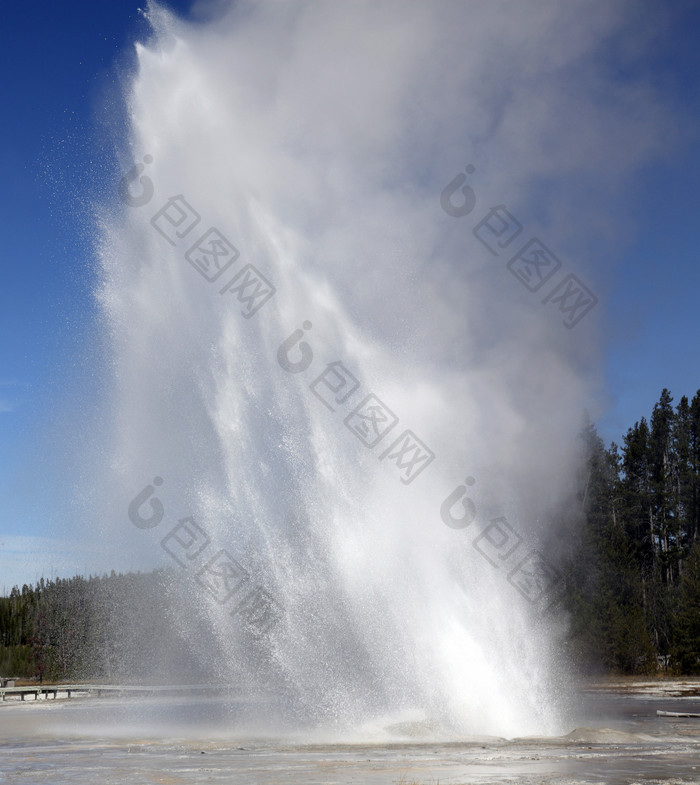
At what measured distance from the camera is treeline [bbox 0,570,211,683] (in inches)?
2050

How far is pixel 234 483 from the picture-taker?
26000mm

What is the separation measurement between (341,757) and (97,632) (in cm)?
6027

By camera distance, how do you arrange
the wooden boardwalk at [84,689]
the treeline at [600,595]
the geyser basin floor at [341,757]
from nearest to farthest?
1. the geyser basin floor at [341,757]
2. the wooden boardwalk at [84,689]
3. the treeline at [600,595]

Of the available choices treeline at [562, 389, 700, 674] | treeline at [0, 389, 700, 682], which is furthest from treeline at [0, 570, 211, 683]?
treeline at [562, 389, 700, 674]

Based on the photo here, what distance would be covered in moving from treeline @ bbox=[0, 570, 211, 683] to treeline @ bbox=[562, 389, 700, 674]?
79.6 feet

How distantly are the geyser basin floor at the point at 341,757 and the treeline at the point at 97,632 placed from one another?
9.64m

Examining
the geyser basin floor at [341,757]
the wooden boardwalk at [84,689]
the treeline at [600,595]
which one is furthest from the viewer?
the treeline at [600,595]

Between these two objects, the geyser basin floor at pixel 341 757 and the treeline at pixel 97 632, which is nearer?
the geyser basin floor at pixel 341 757

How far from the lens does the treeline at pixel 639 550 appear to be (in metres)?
55.5

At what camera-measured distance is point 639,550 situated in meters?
82.6

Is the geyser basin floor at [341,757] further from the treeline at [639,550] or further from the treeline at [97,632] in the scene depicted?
the treeline at [639,550]

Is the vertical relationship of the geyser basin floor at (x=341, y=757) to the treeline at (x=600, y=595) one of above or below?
below

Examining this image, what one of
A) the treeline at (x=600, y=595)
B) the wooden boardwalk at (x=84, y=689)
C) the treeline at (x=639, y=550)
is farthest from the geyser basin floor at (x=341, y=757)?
the treeline at (x=639, y=550)

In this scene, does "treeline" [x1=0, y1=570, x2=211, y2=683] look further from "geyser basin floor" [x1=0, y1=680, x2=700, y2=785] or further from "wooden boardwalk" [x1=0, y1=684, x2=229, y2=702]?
"geyser basin floor" [x1=0, y1=680, x2=700, y2=785]
